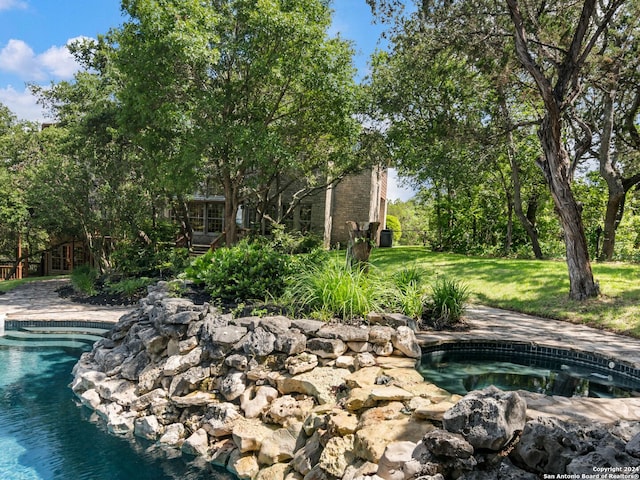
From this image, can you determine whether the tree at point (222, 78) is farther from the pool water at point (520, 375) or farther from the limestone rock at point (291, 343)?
the pool water at point (520, 375)

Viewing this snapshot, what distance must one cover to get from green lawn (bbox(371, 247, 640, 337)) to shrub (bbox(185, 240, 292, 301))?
154cm

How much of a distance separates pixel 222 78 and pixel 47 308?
6.92 m

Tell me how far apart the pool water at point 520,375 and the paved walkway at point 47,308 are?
648cm

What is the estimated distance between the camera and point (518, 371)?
521 centimetres

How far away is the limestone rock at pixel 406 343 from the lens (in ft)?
16.5

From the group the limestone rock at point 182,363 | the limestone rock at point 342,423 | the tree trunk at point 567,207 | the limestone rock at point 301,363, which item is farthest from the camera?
the tree trunk at point 567,207

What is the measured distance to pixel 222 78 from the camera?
1093 centimetres

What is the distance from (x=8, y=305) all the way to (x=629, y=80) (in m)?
16.7

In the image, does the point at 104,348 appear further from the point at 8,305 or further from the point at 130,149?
the point at 130,149

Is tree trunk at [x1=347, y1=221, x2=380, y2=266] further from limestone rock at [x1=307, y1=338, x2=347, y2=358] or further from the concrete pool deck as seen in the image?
limestone rock at [x1=307, y1=338, x2=347, y2=358]

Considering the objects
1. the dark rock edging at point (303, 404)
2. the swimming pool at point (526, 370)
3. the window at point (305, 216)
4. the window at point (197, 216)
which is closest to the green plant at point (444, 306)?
the swimming pool at point (526, 370)

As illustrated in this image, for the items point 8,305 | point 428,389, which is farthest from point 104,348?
point 8,305

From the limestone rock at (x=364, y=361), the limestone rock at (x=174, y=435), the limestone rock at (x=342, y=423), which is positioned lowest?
the limestone rock at (x=174, y=435)

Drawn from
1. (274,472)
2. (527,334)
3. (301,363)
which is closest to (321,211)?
(527,334)
